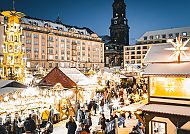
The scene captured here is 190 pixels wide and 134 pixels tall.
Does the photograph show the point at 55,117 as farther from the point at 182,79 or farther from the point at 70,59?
the point at 70,59

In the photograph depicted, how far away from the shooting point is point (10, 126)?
14609mm

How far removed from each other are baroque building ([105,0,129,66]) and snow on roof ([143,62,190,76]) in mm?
89943

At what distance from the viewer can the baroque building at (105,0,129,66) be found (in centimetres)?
10481

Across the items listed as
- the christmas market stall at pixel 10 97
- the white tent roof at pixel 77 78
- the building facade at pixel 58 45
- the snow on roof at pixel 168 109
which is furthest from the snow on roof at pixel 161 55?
the building facade at pixel 58 45

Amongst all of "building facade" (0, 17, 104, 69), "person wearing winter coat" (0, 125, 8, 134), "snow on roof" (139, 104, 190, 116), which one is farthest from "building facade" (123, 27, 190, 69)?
"person wearing winter coat" (0, 125, 8, 134)

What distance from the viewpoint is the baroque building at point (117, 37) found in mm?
104812

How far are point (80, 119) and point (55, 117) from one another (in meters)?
2.16

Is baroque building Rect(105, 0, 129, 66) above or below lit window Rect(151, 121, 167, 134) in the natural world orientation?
above

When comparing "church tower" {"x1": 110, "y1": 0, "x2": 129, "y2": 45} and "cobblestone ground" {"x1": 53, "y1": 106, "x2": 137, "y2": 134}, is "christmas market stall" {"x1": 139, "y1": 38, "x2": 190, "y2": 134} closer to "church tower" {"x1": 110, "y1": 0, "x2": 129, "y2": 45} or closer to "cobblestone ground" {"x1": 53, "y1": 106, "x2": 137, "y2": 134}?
"cobblestone ground" {"x1": 53, "y1": 106, "x2": 137, "y2": 134}

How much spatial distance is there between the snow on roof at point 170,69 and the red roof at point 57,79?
10189 millimetres

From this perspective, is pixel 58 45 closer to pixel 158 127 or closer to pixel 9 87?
pixel 9 87

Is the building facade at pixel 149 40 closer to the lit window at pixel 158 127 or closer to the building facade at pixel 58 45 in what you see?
the building facade at pixel 58 45

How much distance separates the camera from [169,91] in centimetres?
1321

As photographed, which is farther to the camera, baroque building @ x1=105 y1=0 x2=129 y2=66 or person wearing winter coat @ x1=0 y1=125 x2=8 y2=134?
baroque building @ x1=105 y1=0 x2=129 y2=66
